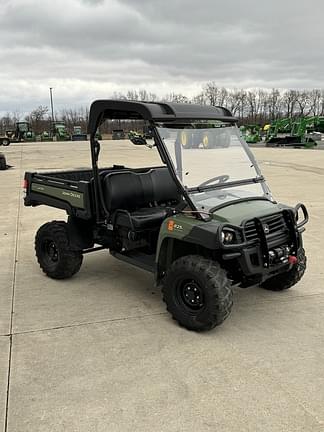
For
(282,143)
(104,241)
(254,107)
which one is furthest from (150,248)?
(254,107)

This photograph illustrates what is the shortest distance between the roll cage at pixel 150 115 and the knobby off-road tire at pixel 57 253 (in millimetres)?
514

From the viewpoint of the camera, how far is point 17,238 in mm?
6289

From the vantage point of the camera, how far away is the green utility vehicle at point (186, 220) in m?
3.30

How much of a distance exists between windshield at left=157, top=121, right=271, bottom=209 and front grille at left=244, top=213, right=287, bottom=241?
354mm

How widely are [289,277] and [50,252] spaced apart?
2.50 m

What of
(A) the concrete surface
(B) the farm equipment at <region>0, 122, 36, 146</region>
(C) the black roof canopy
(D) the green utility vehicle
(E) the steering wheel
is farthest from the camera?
(B) the farm equipment at <region>0, 122, 36, 146</region>

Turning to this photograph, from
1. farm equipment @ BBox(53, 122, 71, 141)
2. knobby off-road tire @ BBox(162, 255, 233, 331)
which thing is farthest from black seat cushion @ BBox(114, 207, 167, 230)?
farm equipment @ BBox(53, 122, 71, 141)

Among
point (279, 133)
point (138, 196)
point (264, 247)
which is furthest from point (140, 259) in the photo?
point (279, 133)

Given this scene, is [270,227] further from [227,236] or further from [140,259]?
[140,259]

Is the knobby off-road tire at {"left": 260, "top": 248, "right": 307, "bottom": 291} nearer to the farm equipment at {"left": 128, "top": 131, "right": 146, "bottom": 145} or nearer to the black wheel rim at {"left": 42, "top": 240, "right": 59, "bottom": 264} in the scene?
the farm equipment at {"left": 128, "top": 131, "right": 146, "bottom": 145}

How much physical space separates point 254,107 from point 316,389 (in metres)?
82.0

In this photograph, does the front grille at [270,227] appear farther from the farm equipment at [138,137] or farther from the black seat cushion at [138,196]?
the farm equipment at [138,137]

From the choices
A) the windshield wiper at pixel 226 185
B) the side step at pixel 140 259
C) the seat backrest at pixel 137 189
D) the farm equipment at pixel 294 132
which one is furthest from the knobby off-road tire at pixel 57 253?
the farm equipment at pixel 294 132

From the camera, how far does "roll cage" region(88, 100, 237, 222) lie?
137 inches
